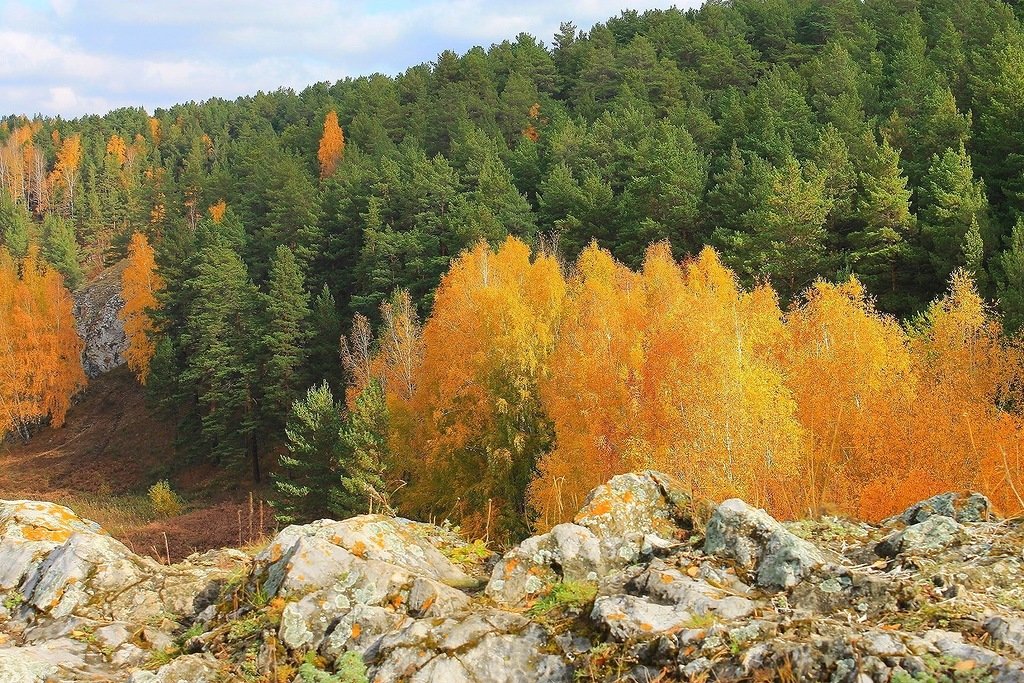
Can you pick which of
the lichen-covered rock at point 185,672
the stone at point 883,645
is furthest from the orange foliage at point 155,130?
the stone at point 883,645

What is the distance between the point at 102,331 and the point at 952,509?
78.7 meters

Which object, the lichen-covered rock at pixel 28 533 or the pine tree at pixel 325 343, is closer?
the lichen-covered rock at pixel 28 533

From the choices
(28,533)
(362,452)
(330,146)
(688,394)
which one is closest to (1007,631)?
(28,533)

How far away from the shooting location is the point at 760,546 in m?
5.76

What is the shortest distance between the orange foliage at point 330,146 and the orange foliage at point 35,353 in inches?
1196

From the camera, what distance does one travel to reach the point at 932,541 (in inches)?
223

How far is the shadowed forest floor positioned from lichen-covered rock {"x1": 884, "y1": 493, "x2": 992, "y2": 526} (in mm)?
30747

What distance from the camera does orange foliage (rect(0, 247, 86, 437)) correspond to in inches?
2504

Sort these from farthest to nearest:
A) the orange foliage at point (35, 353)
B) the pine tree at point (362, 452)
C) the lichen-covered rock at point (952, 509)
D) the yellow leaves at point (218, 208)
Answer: the yellow leaves at point (218, 208)
the orange foliage at point (35, 353)
the pine tree at point (362, 452)
the lichen-covered rock at point (952, 509)

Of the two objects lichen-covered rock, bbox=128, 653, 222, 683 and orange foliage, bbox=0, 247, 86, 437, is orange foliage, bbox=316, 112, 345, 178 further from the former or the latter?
lichen-covered rock, bbox=128, 653, 222, 683

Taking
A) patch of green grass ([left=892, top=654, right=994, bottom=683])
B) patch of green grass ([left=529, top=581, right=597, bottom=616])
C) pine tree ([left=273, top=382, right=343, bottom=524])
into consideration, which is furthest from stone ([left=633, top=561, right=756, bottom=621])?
pine tree ([left=273, top=382, right=343, bottom=524])

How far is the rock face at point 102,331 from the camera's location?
71.2 meters

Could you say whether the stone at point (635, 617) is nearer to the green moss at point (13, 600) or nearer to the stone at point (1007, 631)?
the stone at point (1007, 631)

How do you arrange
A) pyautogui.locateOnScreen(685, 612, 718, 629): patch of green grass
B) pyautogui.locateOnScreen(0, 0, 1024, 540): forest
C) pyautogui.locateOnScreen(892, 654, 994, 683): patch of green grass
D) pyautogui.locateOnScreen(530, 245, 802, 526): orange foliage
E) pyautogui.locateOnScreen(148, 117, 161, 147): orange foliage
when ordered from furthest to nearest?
pyautogui.locateOnScreen(148, 117, 161, 147): orange foliage → pyautogui.locateOnScreen(0, 0, 1024, 540): forest → pyautogui.locateOnScreen(530, 245, 802, 526): orange foliage → pyautogui.locateOnScreen(685, 612, 718, 629): patch of green grass → pyautogui.locateOnScreen(892, 654, 994, 683): patch of green grass
